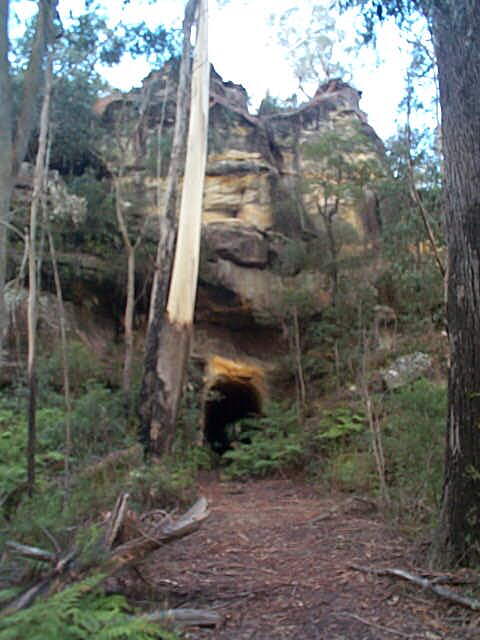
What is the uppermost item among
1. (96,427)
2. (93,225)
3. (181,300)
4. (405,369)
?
(93,225)

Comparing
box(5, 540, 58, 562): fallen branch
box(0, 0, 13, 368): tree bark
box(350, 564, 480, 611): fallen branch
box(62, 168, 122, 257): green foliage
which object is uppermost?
box(62, 168, 122, 257): green foliage

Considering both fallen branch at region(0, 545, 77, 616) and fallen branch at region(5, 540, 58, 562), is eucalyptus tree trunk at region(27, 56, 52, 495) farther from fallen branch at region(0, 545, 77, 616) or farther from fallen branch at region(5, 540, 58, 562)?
fallen branch at region(0, 545, 77, 616)

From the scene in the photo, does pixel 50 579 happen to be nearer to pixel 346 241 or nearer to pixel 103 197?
pixel 103 197

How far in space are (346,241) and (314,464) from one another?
8.28m

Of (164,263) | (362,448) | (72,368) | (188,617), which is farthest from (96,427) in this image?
(188,617)

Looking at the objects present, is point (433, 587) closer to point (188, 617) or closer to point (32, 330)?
point (188, 617)

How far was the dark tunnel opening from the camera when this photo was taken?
18406mm

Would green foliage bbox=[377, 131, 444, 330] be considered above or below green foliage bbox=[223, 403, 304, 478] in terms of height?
above

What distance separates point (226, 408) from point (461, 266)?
52.1ft

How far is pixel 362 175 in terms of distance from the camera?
57.5 ft

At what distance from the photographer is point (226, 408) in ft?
68.0

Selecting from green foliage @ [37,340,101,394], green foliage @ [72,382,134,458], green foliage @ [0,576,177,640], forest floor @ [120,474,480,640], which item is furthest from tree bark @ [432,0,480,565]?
green foliage @ [37,340,101,394]

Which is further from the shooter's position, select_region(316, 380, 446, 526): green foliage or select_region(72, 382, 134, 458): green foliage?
select_region(72, 382, 134, 458): green foliage

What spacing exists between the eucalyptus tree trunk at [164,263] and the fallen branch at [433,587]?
7.32 meters
